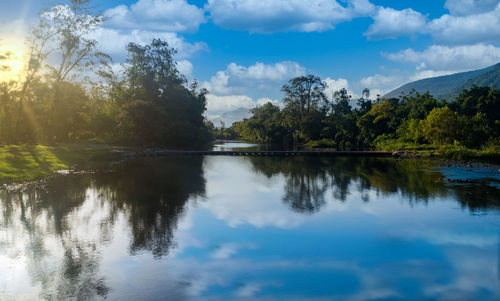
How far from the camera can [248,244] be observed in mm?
11266

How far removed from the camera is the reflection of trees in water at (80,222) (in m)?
8.51

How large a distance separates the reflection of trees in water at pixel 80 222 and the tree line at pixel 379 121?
3882 centimetres

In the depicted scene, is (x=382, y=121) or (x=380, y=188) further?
(x=382, y=121)

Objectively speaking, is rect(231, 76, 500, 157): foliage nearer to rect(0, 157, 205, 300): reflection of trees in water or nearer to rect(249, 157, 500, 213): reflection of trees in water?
rect(249, 157, 500, 213): reflection of trees in water

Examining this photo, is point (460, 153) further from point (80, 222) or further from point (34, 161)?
point (34, 161)

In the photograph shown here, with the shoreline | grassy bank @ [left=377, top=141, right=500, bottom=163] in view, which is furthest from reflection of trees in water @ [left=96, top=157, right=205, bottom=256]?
grassy bank @ [left=377, top=141, right=500, bottom=163]

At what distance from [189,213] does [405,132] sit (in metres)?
60.3

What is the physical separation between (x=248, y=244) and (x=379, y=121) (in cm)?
7295

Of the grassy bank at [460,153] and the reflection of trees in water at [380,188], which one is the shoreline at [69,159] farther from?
the reflection of trees in water at [380,188]

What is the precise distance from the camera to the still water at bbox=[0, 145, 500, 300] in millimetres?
8039

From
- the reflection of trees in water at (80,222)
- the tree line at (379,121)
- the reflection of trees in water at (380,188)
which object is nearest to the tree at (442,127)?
the tree line at (379,121)

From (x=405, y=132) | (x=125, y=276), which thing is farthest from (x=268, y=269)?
(x=405, y=132)

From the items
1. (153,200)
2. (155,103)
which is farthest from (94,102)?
(153,200)

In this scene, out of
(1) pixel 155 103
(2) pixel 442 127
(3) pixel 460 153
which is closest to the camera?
(3) pixel 460 153
